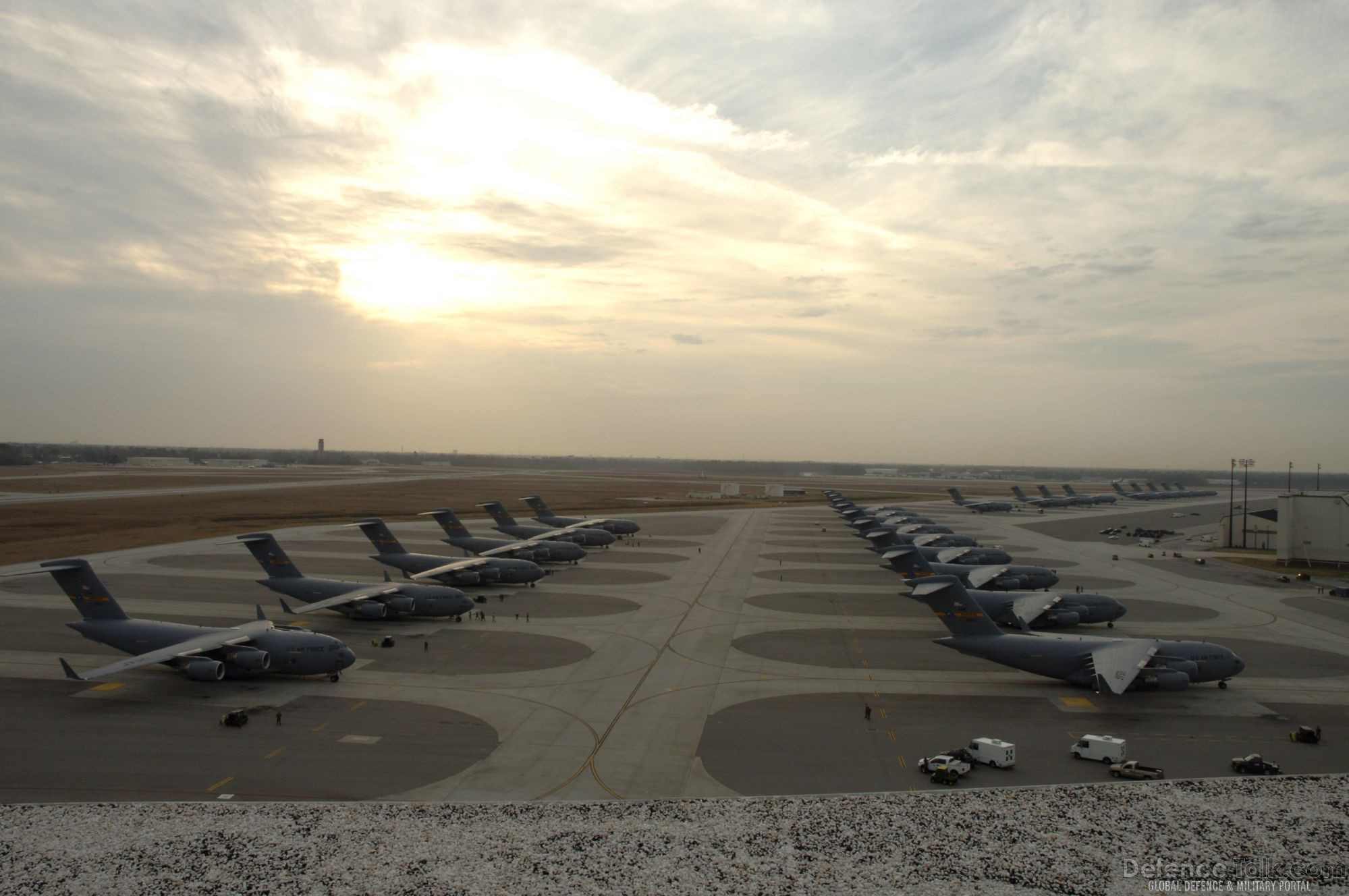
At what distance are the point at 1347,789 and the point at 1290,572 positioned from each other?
7455 cm

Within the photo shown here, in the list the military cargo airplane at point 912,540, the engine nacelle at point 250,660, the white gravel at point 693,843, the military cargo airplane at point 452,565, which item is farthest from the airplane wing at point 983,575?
the engine nacelle at point 250,660

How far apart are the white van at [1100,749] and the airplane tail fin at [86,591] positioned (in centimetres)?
5083

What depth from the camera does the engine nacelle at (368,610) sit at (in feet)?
189

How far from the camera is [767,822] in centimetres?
2700

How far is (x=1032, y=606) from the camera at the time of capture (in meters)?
55.7

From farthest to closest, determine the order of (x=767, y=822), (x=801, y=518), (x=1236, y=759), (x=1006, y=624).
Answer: (x=801, y=518) → (x=1006, y=624) → (x=1236, y=759) → (x=767, y=822)

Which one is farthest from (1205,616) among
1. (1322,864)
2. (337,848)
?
(337,848)

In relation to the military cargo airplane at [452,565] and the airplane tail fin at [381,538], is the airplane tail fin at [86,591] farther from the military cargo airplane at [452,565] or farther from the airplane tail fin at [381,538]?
A: the airplane tail fin at [381,538]

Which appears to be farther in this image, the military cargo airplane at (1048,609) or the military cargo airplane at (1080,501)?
the military cargo airplane at (1080,501)

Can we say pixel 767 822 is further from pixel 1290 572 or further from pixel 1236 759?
pixel 1290 572

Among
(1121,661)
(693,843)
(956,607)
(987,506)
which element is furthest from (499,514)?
(987,506)

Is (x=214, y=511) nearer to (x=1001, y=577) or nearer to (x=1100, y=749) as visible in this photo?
(x=1001, y=577)

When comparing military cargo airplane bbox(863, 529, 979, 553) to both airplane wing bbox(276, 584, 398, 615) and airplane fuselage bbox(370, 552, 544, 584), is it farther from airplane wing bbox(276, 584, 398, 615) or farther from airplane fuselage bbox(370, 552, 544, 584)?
airplane wing bbox(276, 584, 398, 615)

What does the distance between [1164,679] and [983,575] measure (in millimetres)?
25050
